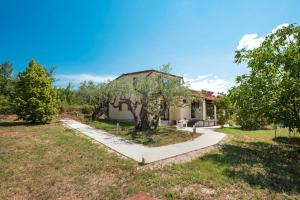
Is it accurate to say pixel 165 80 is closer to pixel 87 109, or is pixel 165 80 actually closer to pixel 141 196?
pixel 141 196

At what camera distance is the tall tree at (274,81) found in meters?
7.60

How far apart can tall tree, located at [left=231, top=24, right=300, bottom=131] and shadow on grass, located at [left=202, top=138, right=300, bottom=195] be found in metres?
1.72

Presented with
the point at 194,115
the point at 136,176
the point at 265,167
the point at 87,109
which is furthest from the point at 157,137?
the point at 87,109

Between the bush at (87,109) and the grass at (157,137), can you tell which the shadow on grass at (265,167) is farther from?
the bush at (87,109)

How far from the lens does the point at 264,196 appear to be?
4531 mm

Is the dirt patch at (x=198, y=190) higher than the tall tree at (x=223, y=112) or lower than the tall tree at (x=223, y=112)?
lower

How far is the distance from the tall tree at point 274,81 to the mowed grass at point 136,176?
7.13 ft

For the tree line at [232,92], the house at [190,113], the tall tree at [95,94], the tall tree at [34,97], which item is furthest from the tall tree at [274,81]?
the tall tree at [34,97]

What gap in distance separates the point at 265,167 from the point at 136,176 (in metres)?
5.08

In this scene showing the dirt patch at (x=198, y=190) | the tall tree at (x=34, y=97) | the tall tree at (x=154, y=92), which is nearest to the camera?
the dirt patch at (x=198, y=190)

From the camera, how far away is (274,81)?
820 cm

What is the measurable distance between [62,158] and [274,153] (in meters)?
10.4

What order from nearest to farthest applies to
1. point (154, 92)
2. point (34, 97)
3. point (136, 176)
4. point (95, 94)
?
point (136, 176)
point (154, 92)
point (34, 97)
point (95, 94)

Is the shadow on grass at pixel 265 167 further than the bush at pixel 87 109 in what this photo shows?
No
